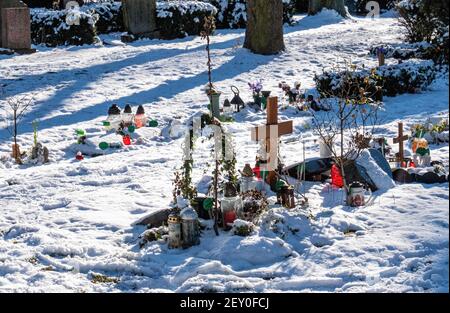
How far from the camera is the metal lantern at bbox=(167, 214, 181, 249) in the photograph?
6973mm

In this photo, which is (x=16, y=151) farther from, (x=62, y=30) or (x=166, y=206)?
(x=62, y=30)

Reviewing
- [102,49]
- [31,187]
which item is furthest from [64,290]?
[102,49]

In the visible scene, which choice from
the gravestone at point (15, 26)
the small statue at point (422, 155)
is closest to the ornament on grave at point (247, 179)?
the small statue at point (422, 155)

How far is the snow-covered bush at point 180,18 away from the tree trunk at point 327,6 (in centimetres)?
422

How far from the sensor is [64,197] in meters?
8.78

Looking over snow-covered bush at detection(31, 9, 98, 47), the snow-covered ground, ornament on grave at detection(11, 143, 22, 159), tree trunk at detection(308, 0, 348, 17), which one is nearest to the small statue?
the snow-covered ground

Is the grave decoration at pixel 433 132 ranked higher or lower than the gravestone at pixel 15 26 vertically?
lower

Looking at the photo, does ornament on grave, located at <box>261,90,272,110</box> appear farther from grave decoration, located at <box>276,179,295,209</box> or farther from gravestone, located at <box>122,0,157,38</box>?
gravestone, located at <box>122,0,157,38</box>

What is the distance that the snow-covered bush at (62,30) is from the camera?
782 inches

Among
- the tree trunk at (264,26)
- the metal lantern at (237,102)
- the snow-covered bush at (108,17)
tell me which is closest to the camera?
the metal lantern at (237,102)

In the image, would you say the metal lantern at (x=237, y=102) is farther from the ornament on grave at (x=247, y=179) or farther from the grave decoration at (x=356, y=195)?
the grave decoration at (x=356, y=195)

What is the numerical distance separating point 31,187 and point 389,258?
178 inches

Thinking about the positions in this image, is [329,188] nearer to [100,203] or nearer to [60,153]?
[100,203]

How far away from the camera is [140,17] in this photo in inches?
827
